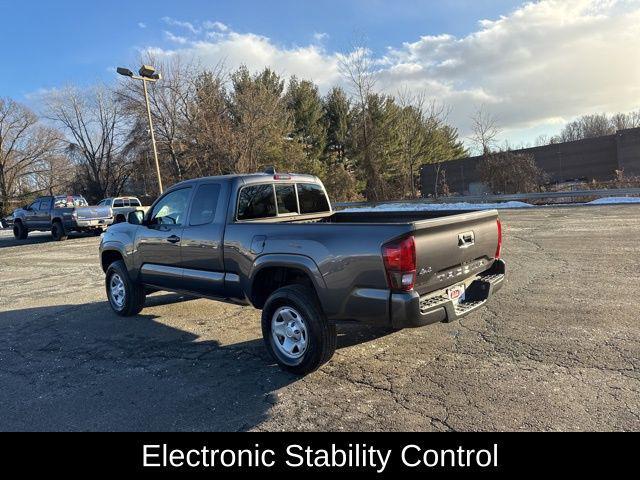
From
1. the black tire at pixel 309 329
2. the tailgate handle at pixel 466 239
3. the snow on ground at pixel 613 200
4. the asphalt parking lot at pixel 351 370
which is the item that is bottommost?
the asphalt parking lot at pixel 351 370

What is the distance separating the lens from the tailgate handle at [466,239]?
13.1 feet

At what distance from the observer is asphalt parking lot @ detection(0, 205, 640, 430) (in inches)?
130

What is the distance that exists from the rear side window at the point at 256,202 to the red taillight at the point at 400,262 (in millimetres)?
2054

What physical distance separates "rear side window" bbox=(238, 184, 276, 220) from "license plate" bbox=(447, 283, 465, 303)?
7.63 feet

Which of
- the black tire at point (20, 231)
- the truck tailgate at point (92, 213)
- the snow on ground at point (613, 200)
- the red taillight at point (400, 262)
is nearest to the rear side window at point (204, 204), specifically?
the red taillight at point (400, 262)

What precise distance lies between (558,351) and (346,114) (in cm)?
3583

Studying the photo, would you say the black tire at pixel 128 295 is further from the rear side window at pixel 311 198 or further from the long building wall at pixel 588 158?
the long building wall at pixel 588 158

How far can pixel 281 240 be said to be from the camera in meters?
4.14

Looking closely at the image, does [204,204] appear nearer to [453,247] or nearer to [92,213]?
[453,247]

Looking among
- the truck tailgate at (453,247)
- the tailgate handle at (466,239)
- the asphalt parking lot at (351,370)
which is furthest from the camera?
the tailgate handle at (466,239)

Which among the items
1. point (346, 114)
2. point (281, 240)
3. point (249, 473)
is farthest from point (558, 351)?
point (346, 114)

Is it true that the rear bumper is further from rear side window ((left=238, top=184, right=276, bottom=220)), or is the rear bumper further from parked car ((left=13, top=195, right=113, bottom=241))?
parked car ((left=13, top=195, right=113, bottom=241))

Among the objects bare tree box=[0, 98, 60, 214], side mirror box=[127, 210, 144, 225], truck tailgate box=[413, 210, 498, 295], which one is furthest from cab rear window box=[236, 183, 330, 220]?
bare tree box=[0, 98, 60, 214]

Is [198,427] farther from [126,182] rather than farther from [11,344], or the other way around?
[126,182]
